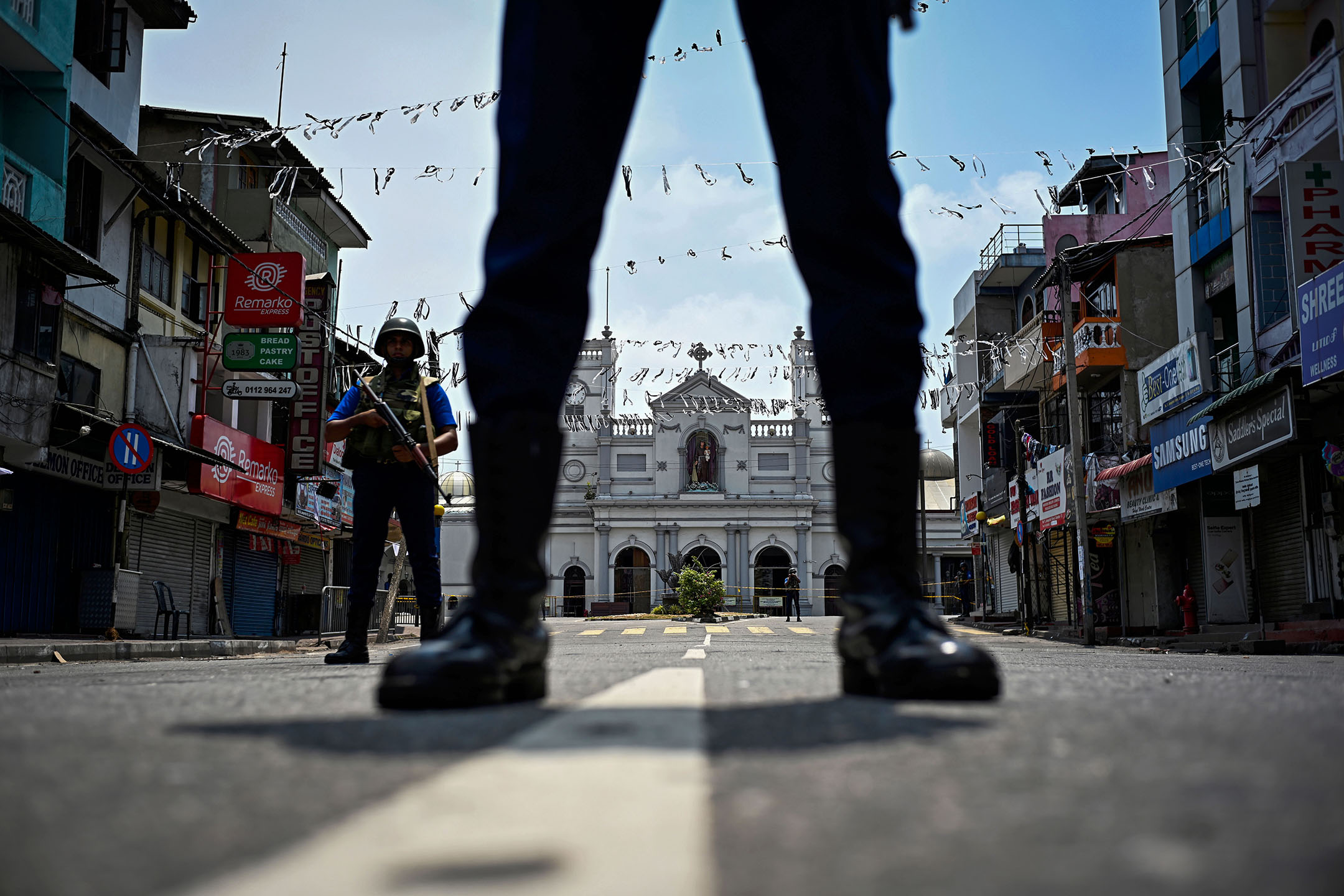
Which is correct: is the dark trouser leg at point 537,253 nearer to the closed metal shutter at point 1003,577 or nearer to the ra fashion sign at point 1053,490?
the ra fashion sign at point 1053,490

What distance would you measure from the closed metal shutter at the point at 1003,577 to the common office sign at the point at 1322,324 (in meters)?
19.0

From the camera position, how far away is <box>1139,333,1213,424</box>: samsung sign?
583 inches

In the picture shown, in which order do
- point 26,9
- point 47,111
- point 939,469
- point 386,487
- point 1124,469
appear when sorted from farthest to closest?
point 939,469
point 1124,469
point 47,111
point 26,9
point 386,487

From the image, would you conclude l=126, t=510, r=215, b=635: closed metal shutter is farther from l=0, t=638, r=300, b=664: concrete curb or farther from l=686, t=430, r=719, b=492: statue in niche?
l=686, t=430, r=719, b=492: statue in niche

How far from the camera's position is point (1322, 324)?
1043cm

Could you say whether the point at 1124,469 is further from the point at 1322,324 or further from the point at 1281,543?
the point at 1322,324

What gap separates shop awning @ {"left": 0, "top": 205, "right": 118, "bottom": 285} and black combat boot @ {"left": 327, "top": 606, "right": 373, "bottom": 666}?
8471 mm

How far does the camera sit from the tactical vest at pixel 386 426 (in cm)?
501

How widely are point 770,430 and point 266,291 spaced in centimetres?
3273

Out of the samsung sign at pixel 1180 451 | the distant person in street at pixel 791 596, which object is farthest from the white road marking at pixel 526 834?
the distant person in street at pixel 791 596

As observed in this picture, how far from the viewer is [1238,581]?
51.5 feet

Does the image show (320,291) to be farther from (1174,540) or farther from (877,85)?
Answer: (877,85)

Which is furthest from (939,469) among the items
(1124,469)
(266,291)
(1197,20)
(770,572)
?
(266,291)

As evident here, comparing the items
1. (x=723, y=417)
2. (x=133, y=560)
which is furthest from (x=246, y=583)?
(x=723, y=417)
